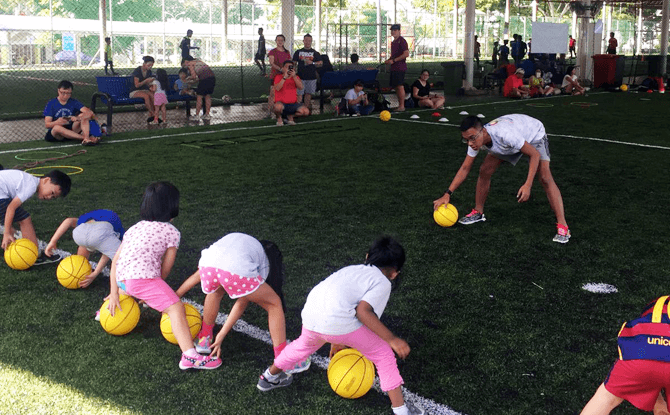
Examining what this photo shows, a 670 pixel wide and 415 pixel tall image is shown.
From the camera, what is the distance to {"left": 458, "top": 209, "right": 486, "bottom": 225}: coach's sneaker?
7.17m

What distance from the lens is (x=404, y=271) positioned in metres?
5.70

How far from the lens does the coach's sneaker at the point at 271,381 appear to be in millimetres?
3764

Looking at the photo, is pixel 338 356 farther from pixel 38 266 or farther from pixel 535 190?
pixel 535 190

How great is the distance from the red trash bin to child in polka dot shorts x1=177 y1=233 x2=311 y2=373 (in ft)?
78.5

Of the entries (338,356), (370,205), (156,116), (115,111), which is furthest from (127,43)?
(338,356)

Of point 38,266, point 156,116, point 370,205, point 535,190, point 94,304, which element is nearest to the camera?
point 94,304

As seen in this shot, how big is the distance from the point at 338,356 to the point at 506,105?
1650 centimetres

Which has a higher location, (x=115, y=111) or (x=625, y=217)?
(x=115, y=111)

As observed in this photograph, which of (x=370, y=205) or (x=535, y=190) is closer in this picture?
(x=370, y=205)

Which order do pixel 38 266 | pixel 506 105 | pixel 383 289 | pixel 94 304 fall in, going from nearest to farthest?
1. pixel 383 289
2. pixel 94 304
3. pixel 38 266
4. pixel 506 105

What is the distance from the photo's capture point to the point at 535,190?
8.72 m

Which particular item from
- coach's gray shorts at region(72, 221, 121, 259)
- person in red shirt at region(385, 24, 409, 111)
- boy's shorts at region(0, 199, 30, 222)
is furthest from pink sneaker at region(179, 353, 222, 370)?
person in red shirt at region(385, 24, 409, 111)

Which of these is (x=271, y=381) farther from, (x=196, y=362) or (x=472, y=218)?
(x=472, y=218)

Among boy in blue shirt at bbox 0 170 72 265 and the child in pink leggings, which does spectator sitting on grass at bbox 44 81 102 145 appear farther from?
the child in pink leggings
